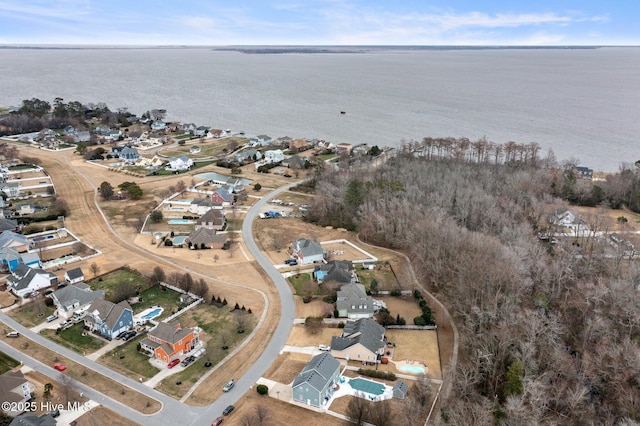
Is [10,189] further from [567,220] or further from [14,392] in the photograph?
[567,220]

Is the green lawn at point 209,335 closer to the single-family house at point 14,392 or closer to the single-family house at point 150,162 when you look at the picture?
the single-family house at point 14,392

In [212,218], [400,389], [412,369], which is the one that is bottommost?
[412,369]

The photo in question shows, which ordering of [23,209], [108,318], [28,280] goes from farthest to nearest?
[23,209] → [28,280] → [108,318]

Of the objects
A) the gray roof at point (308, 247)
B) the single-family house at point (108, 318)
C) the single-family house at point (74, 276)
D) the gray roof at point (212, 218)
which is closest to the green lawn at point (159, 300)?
the single-family house at point (108, 318)

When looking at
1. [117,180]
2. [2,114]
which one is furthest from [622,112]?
[2,114]

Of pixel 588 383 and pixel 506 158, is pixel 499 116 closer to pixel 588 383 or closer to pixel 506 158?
pixel 506 158

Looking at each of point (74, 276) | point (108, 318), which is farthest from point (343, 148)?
point (108, 318)
